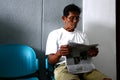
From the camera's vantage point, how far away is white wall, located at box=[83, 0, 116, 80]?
8.57ft

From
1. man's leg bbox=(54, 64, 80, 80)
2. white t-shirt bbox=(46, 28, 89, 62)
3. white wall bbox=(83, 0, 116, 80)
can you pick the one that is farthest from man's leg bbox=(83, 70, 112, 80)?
white wall bbox=(83, 0, 116, 80)

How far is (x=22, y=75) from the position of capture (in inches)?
85.5

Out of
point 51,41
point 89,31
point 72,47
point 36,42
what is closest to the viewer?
point 72,47

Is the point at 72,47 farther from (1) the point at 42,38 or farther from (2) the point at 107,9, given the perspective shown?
(2) the point at 107,9

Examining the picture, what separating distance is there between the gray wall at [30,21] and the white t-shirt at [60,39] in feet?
1.07

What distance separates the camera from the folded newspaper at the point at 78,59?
1.90 metres

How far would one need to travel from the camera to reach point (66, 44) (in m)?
2.05

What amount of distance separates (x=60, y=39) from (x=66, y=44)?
13cm

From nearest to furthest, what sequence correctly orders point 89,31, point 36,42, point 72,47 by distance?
point 72,47 → point 36,42 → point 89,31

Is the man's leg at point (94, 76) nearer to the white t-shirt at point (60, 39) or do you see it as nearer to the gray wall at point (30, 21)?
the white t-shirt at point (60, 39)

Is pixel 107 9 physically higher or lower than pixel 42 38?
higher

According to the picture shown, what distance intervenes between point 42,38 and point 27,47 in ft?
0.95

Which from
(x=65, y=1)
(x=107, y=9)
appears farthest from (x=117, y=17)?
(x=65, y=1)

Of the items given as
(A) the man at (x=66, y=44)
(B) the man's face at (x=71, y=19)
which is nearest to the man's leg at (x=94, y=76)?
(A) the man at (x=66, y=44)
